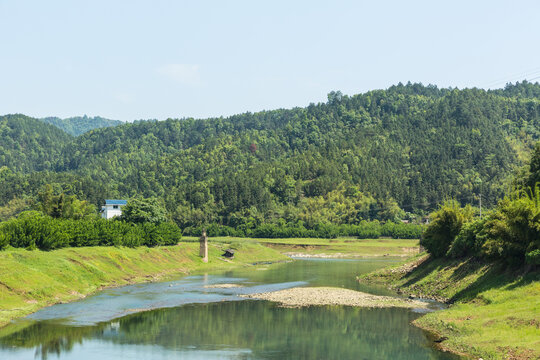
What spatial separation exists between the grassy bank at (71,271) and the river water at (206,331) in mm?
3141

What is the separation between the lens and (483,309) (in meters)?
68.6

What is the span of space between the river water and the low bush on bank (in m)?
17.6

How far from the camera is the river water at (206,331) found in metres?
59.0

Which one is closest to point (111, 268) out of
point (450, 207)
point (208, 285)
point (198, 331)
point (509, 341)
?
point (208, 285)

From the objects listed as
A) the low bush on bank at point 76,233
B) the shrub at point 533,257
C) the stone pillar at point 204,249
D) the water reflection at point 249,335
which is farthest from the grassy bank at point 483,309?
the stone pillar at point 204,249

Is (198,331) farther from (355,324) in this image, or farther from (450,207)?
(450,207)

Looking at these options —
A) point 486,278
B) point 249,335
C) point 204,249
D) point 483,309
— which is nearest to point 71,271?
point 249,335

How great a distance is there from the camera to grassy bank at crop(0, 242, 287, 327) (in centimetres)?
8056

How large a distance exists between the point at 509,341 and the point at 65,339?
42.1 m

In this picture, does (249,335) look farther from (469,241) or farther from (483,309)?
(469,241)

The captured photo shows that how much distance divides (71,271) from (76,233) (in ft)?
82.0

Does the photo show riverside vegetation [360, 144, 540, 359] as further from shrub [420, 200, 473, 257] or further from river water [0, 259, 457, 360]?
river water [0, 259, 457, 360]

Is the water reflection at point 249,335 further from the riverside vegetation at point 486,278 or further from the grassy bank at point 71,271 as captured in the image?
the grassy bank at point 71,271

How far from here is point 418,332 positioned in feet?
221
